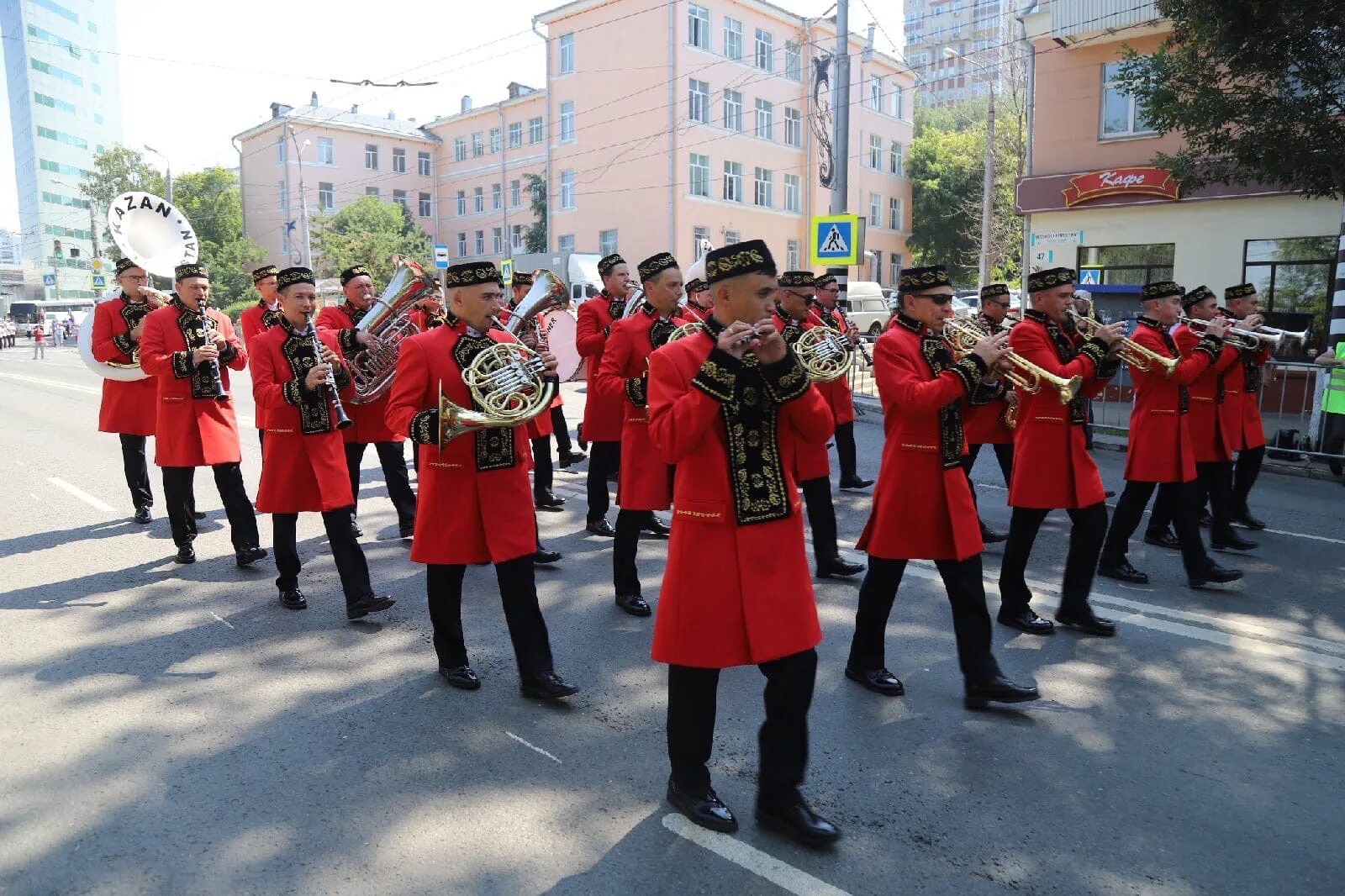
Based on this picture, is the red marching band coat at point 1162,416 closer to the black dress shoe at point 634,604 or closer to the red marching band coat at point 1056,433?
the red marching band coat at point 1056,433

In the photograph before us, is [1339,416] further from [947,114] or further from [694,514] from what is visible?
[947,114]

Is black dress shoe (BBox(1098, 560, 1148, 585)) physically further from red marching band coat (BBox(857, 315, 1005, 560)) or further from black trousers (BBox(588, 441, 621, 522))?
black trousers (BBox(588, 441, 621, 522))

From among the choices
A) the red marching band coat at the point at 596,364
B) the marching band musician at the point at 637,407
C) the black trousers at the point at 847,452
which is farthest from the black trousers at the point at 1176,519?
the red marching band coat at the point at 596,364

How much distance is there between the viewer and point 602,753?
4.26 m

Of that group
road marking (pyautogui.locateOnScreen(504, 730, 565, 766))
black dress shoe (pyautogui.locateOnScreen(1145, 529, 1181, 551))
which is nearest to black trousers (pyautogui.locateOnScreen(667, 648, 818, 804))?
road marking (pyautogui.locateOnScreen(504, 730, 565, 766))

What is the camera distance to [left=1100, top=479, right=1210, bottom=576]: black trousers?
21.9 ft

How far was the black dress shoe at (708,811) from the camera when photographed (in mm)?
3596

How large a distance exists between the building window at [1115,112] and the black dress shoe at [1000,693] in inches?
738

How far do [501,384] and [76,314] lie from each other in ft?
215

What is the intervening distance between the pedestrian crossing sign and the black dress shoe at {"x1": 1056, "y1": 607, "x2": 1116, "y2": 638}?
11.4 metres

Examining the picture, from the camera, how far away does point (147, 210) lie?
8.56 metres

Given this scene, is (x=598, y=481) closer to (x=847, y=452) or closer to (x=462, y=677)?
(x=847, y=452)

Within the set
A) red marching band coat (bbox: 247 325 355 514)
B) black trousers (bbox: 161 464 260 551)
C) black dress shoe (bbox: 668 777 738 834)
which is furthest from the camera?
black trousers (bbox: 161 464 260 551)

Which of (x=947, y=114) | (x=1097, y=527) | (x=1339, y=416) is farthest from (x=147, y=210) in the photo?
(x=947, y=114)
